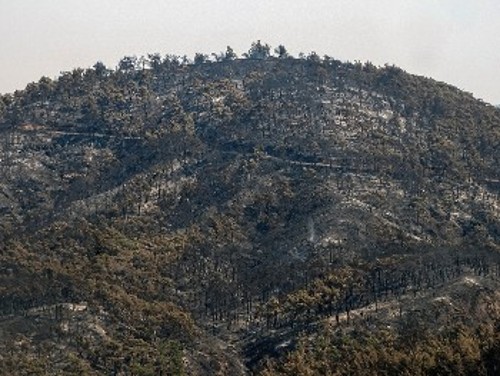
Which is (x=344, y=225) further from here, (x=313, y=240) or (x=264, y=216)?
(x=264, y=216)

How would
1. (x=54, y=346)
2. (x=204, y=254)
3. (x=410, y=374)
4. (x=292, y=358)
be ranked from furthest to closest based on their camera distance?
1. (x=204, y=254)
2. (x=54, y=346)
3. (x=292, y=358)
4. (x=410, y=374)

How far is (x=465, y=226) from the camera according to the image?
632 feet

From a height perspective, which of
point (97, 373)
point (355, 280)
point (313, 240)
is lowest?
point (97, 373)

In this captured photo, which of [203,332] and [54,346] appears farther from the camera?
[203,332]

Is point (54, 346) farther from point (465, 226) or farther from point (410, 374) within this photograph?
point (465, 226)

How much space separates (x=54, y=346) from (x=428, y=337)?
63.7 m

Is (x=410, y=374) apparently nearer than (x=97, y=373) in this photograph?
Yes

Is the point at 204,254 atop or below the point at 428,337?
atop

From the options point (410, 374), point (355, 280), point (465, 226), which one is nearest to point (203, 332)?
point (355, 280)

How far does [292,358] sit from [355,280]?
40.1 m

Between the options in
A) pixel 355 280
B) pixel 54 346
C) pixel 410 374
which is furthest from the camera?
pixel 355 280

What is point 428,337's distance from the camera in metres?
104

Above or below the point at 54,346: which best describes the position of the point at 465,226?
above

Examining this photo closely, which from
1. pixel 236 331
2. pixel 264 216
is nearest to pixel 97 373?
pixel 236 331
